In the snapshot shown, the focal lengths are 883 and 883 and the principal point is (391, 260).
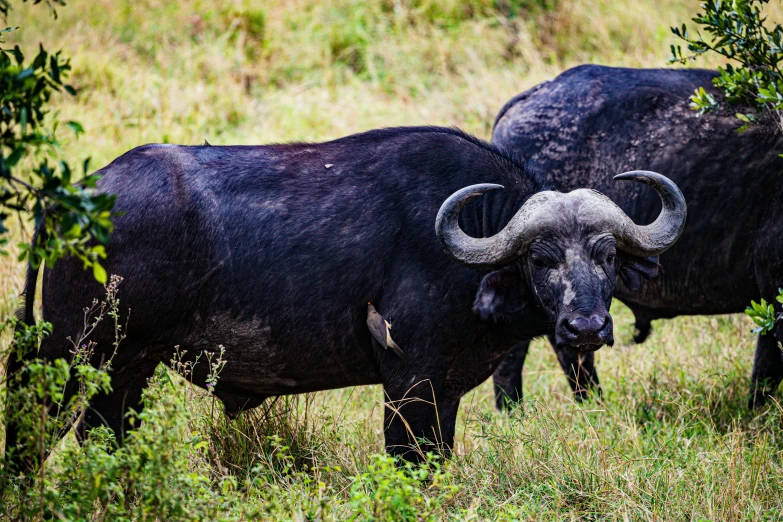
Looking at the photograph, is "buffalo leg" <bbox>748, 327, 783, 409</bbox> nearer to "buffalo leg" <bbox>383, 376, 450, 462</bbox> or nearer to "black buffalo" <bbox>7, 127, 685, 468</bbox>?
"black buffalo" <bbox>7, 127, 685, 468</bbox>

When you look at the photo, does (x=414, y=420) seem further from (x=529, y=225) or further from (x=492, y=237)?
(x=529, y=225)

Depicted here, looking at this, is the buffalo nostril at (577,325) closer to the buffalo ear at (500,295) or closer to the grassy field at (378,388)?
the buffalo ear at (500,295)

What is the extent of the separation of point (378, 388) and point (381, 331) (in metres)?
2.02

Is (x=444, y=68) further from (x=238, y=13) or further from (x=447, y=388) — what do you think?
(x=447, y=388)

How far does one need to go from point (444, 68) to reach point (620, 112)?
5651 millimetres

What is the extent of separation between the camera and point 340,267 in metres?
4.39

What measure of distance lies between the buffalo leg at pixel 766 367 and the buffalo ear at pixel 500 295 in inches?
86.6

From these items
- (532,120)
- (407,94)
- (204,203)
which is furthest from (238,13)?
(204,203)

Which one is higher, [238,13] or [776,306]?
[238,13]

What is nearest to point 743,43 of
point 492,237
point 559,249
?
point 559,249

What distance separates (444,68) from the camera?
11.3 meters

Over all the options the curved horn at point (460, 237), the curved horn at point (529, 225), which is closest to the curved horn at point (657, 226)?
the curved horn at point (529, 225)

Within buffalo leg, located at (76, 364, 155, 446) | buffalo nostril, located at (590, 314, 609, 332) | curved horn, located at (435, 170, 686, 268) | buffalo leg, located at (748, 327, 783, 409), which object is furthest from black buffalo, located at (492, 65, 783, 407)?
buffalo leg, located at (76, 364, 155, 446)

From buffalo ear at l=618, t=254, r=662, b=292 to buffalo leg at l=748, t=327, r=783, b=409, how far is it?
1672 mm
